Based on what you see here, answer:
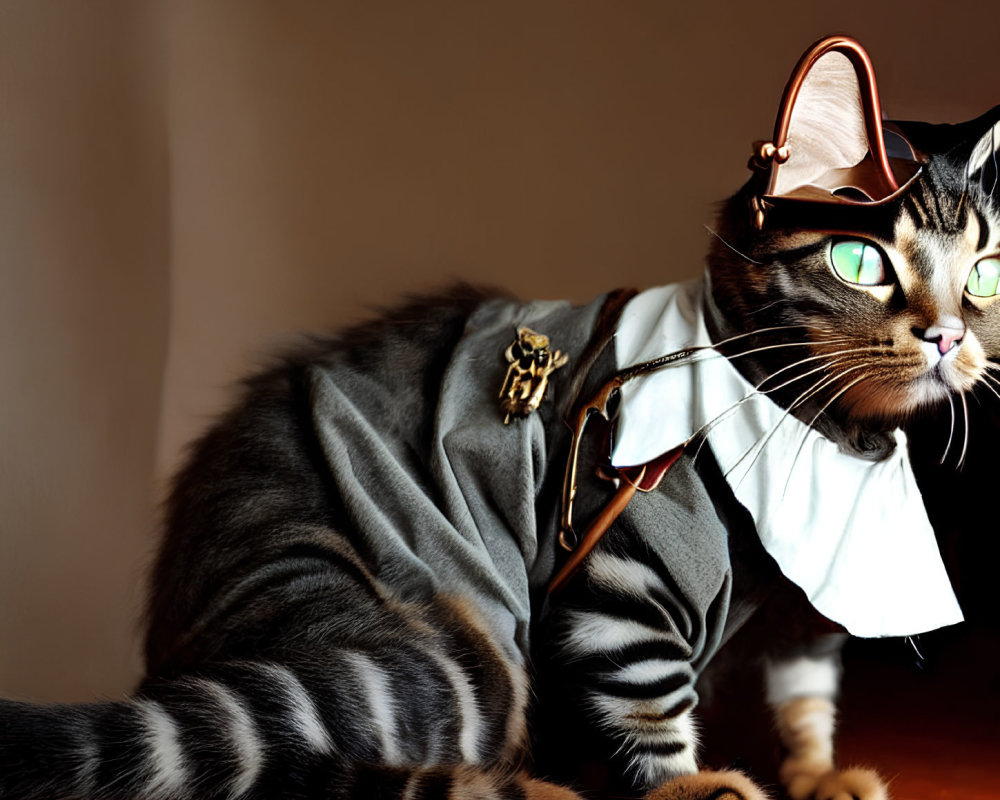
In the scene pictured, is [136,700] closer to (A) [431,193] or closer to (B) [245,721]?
(B) [245,721]

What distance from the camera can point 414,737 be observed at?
696 millimetres

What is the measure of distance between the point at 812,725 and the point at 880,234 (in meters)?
0.45

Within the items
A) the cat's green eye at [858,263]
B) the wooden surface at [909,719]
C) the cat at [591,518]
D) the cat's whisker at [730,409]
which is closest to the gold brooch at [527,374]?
the cat at [591,518]

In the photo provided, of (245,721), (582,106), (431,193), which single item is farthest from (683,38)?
(245,721)

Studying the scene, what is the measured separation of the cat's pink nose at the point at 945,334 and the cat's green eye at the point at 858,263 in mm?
51

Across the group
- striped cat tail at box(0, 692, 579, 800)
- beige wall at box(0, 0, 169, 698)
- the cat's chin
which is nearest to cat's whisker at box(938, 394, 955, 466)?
the cat's chin

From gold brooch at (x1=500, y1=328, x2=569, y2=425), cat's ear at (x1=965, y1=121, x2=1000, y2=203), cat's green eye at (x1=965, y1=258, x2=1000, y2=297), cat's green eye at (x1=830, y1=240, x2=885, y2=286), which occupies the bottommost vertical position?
gold brooch at (x1=500, y1=328, x2=569, y2=425)

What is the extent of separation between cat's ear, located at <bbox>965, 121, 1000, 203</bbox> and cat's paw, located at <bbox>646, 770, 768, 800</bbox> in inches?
18.6

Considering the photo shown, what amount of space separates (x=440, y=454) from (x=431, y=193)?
0.66 meters

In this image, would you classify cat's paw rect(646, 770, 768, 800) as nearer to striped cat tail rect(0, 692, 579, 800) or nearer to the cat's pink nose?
striped cat tail rect(0, 692, 579, 800)

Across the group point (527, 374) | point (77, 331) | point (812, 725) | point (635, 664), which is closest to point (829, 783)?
point (812, 725)

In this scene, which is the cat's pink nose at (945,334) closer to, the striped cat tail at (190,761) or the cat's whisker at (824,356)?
the cat's whisker at (824,356)

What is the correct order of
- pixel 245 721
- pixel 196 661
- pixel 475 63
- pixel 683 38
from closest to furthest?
pixel 245 721 → pixel 196 661 → pixel 683 38 → pixel 475 63

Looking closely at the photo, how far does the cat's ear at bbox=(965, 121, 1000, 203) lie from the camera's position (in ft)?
2.29
